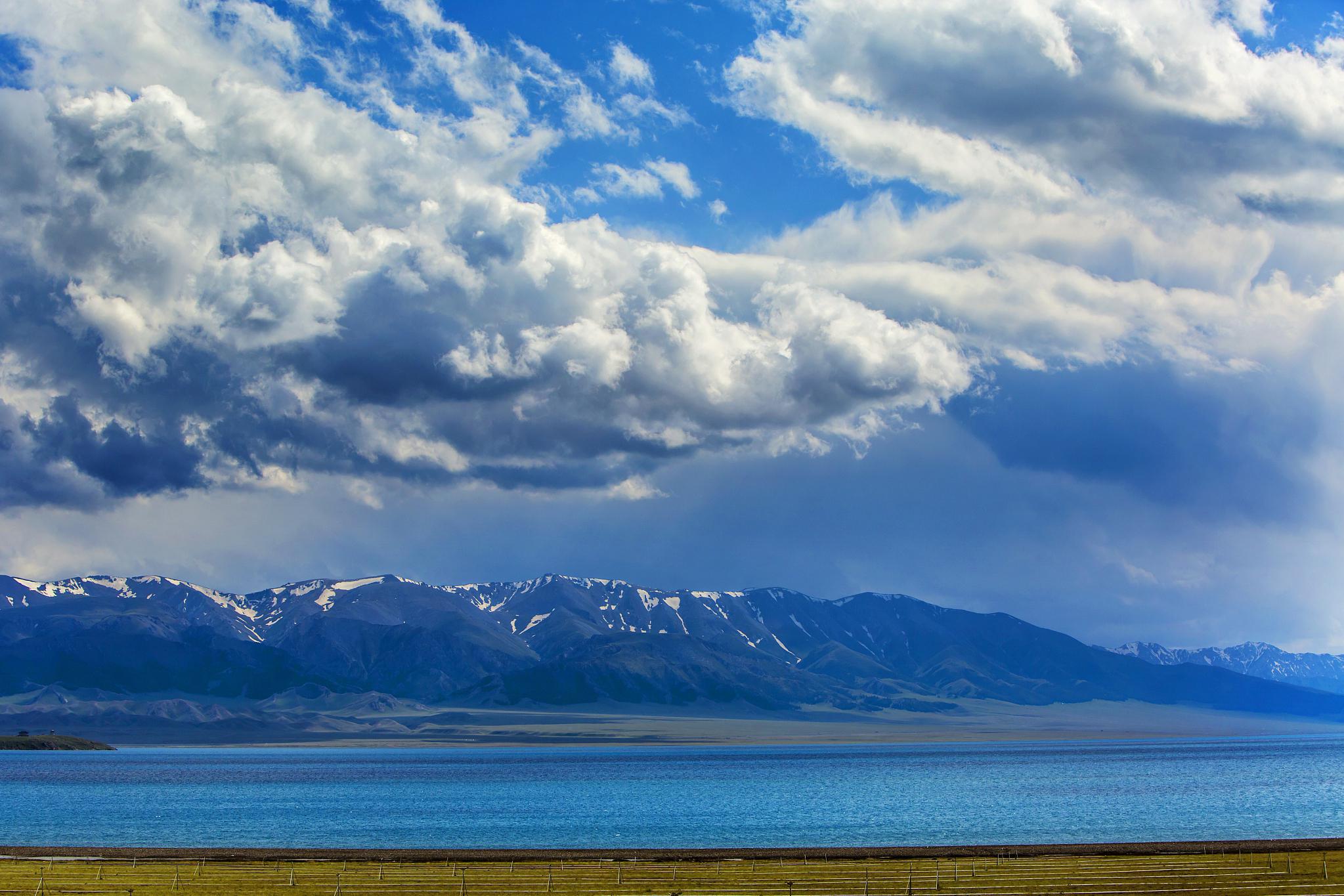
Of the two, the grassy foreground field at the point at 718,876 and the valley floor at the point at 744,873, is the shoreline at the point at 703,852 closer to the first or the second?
the valley floor at the point at 744,873

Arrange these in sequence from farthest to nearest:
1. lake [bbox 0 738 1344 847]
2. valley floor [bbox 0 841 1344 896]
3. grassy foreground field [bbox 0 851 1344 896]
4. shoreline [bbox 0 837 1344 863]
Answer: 1. lake [bbox 0 738 1344 847]
2. shoreline [bbox 0 837 1344 863]
3. valley floor [bbox 0 841 1344 896]
4. grassy foreground field [bbox 0 851 1344 896]

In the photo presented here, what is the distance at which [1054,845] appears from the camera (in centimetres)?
9962

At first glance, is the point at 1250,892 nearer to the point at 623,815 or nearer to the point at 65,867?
the point at 65,867

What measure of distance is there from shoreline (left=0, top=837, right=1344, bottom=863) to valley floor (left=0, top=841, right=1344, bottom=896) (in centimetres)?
33

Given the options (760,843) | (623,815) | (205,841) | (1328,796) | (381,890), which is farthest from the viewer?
(1328,796)

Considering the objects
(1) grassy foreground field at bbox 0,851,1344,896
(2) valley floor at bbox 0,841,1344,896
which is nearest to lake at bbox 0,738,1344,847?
(2) valley floor at bbox 0,841,1344,896

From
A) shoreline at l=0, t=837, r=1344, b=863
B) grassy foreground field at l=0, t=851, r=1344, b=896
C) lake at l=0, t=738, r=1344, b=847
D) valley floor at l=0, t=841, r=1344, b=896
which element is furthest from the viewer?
lake at l=0, t=738, r=1344, b=847

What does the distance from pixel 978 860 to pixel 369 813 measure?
319ft

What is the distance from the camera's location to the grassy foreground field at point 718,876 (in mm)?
73312

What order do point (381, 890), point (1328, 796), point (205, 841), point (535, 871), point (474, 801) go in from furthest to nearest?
point (474, 801), point (1328, 796), point (205, 841), point (535, 871), point (381, 890)

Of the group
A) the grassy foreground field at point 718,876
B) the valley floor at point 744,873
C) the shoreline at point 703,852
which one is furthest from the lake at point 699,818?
the grassy foreground field at point 718,876

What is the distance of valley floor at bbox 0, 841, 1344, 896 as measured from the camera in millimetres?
73875

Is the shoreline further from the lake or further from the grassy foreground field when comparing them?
the lake

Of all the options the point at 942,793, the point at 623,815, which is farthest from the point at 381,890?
the point at 942,793
